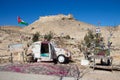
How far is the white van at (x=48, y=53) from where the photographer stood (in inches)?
753

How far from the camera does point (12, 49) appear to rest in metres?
19.1

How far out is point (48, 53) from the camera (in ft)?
62.8

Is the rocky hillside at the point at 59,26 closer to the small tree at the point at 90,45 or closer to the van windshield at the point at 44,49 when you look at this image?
the small tree at the point at 90,45

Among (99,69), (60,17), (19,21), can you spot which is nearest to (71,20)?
(60,17)

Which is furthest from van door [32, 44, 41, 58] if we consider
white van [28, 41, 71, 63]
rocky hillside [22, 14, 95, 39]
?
rocky hillside [22, 14, 95, 39]

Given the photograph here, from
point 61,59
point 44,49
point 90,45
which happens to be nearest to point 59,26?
point 90,45

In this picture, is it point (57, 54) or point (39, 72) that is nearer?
point (39, 72)

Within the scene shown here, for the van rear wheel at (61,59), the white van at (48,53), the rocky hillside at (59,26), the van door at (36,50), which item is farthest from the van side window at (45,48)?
the rocky hillside at (59,26)

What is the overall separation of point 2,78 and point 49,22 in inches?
3718

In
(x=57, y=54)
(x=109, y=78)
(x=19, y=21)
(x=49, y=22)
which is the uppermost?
(x=49, y=22)

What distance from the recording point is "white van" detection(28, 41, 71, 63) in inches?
753

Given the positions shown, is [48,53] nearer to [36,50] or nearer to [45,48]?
[45,48]

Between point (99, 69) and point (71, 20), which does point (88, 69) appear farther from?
point (71, 20)

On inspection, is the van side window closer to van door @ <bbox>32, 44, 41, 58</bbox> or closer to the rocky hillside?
van door @ <bbox>32, 44, 41, 58</bbox>
